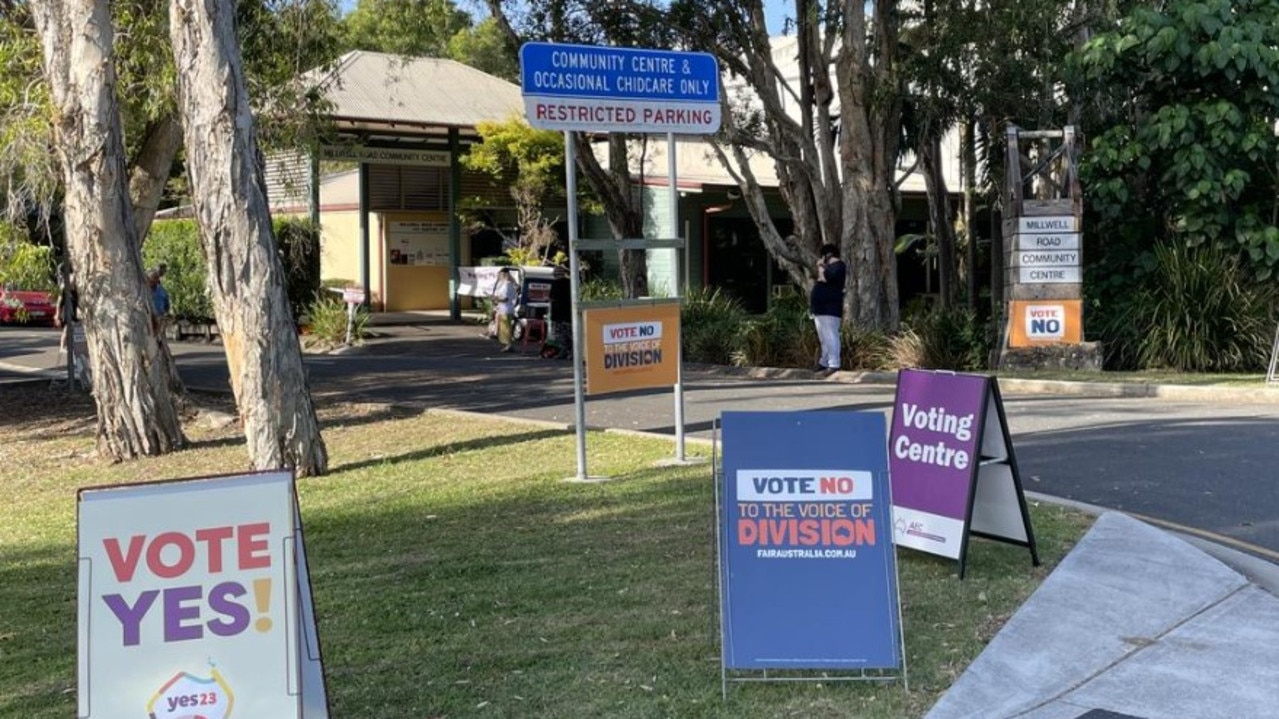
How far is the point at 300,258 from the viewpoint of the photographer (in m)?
29.0

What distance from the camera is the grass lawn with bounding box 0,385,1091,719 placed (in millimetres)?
5285

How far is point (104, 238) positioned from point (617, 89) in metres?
5.94

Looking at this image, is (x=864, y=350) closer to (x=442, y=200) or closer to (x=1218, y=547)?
(x=1218, y=547)

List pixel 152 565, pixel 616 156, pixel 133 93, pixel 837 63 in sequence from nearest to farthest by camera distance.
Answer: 1. pixel 152 565
2. pixel 133 93
3. pixel 837 63
4. pixel 616 156

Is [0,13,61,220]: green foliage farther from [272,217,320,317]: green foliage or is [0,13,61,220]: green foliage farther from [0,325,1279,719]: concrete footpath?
[272,217,320,317]: green foliage

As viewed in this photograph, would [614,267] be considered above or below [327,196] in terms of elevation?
below

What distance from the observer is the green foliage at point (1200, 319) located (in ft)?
57.2

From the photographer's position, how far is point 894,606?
542cm

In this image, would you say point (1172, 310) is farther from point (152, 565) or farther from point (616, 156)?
point (152, 565)

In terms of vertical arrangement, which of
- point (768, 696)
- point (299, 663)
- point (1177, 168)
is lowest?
point (768, 696)

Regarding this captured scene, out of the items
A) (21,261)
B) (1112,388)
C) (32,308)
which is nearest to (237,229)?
(21,261)

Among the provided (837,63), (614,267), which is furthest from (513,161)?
(837,63)

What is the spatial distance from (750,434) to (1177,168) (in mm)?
14954

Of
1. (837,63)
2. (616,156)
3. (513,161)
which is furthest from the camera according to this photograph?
(513,161)
